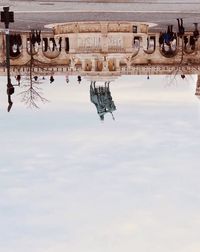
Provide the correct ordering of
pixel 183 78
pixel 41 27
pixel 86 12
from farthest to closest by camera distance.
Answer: pixel 183 78
pixel 41 27
pixel 86 12

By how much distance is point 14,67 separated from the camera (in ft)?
112

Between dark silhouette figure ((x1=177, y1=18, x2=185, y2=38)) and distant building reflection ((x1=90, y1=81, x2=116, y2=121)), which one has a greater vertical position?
dark silhouette figure ((x1=177, y1=18, x2=185, y2=38))

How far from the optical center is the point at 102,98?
33281 millimetres

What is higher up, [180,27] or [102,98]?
[180,27]

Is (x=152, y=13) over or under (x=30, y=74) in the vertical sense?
over

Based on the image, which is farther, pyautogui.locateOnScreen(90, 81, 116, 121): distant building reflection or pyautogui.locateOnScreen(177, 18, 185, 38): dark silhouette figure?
pyautogui.locateOnScreen(90, 81, 116, 121): distant building reflection

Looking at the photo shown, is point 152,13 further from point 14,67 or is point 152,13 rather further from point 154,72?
point 14,67

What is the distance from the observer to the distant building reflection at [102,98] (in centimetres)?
3297

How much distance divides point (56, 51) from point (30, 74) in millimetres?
2403

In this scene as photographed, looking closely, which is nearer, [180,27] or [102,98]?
[180,27]

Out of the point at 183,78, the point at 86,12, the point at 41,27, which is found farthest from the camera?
the point at 183,78

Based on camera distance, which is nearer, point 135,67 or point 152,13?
point 152,13

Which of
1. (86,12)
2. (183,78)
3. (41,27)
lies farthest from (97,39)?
(183,78)

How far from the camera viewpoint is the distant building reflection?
1298 inches
